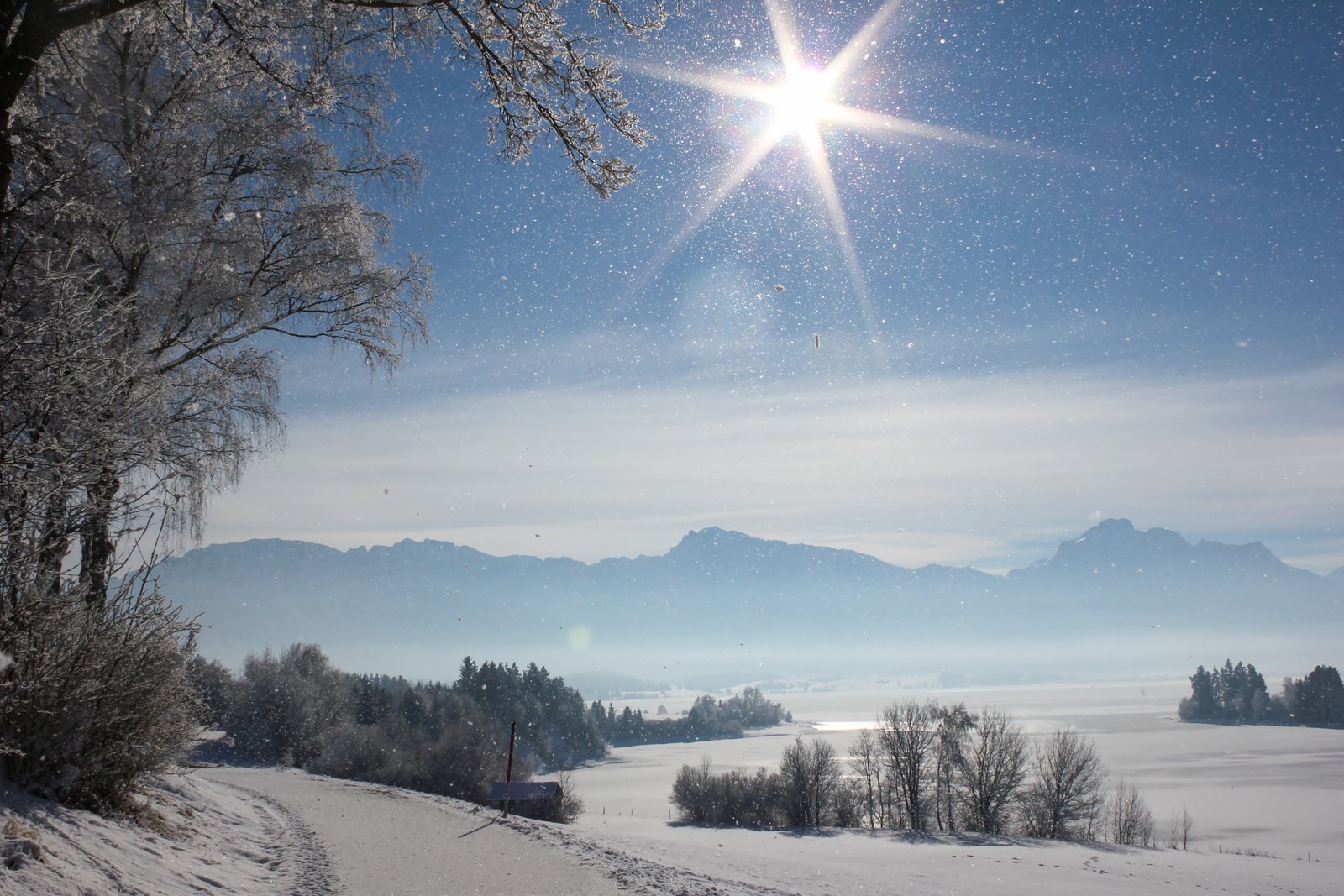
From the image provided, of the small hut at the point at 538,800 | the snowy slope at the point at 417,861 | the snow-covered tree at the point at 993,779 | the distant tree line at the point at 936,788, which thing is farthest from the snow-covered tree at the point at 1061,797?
the small hut at the point at 538,800

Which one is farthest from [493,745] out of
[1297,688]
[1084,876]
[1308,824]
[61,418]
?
[1297,688]

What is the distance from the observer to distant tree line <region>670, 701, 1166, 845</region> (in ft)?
149

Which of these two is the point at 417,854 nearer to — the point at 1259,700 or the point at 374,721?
the point at 374,721

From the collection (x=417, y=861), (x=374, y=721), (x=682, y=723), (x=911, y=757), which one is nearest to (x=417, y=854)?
(x=417, y=861)

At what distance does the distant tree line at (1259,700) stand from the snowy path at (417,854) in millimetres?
175423

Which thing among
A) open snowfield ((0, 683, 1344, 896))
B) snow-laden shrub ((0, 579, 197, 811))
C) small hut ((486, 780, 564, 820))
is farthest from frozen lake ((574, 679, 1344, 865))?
snow-laden shrub ((0, 579, 197, 811))

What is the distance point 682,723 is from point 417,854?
159629 mm

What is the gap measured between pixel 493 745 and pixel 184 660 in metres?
52.8

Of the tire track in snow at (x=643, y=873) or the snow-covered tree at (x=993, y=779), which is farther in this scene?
the snow-covered tree at (x=993, y=779)

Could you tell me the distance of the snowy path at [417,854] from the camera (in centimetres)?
849

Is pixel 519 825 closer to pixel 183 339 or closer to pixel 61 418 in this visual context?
pixel 183 339

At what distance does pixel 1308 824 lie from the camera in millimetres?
62688

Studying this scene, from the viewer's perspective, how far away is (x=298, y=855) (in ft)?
32.1

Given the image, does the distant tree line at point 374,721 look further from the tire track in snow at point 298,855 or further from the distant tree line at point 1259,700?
the distant tree line at point 1259,700
